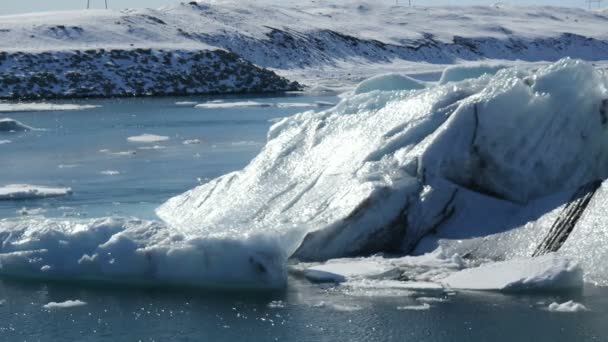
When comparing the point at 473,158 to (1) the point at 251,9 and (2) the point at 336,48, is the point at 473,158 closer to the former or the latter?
(2) the point at 336,48

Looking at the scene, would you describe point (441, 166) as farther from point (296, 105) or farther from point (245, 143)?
point (296, 105)

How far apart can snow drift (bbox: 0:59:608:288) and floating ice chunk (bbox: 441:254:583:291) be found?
0.03m

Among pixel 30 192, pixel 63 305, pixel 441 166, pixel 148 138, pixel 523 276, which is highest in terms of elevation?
pixel 441 166

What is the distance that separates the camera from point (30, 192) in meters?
16.5

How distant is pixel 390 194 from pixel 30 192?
24.7ft

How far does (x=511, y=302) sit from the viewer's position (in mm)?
9398

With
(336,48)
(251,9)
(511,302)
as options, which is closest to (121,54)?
(336,48)

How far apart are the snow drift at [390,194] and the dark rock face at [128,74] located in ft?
129

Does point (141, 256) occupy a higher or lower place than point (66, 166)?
higher

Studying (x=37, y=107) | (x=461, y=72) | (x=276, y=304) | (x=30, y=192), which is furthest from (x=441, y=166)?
(x=37, y=107)

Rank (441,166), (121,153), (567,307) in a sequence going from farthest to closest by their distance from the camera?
(121,153) < (441,166) < (567,307)

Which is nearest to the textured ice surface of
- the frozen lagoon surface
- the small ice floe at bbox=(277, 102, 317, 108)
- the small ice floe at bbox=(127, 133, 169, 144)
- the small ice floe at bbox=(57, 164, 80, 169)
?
the frozen lagoon surface

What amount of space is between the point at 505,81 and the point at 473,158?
1188mm

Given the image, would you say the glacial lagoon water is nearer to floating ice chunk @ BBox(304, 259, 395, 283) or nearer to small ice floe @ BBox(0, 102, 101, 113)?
floating ice chunk @ BBox(304, 259, 395, 283)
